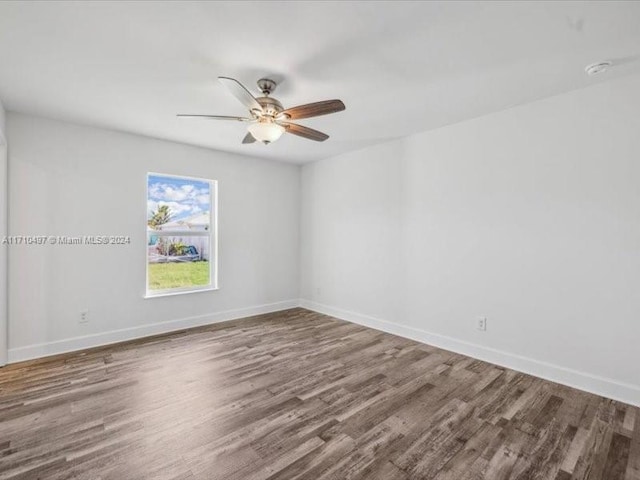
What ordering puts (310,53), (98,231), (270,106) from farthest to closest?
(98,231), (270,106), (310,53)

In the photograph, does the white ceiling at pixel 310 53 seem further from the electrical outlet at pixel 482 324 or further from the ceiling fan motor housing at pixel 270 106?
the electrical outlet at pixel 482 324

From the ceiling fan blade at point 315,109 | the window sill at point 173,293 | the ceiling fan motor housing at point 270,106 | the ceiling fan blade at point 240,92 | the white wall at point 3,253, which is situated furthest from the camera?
the window sill at point 173,293

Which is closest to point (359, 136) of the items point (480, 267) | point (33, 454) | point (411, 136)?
point (411, 136)

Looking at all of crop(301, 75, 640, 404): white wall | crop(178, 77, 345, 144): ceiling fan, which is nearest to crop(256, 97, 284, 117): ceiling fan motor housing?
crop(178, 77, 345, 144): ceiling fan

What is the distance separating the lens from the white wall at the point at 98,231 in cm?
317

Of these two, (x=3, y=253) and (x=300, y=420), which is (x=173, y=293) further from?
(x=300, y=420)

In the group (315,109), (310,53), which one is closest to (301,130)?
(315,109)

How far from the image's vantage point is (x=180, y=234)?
4270 millimetres

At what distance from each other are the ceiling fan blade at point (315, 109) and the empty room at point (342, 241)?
21mm

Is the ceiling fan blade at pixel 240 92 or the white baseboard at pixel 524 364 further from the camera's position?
the white baseboard at pixel 524 364

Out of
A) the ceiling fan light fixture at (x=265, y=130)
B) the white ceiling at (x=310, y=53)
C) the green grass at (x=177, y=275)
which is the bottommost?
the green grass at (x=177, y=275)

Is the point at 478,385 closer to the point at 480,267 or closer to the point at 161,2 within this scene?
the point at 480,267

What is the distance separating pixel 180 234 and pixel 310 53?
3087 mm

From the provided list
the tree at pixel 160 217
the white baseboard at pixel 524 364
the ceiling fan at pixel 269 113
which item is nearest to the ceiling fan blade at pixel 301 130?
the ceiling fan at pixel 269 113
